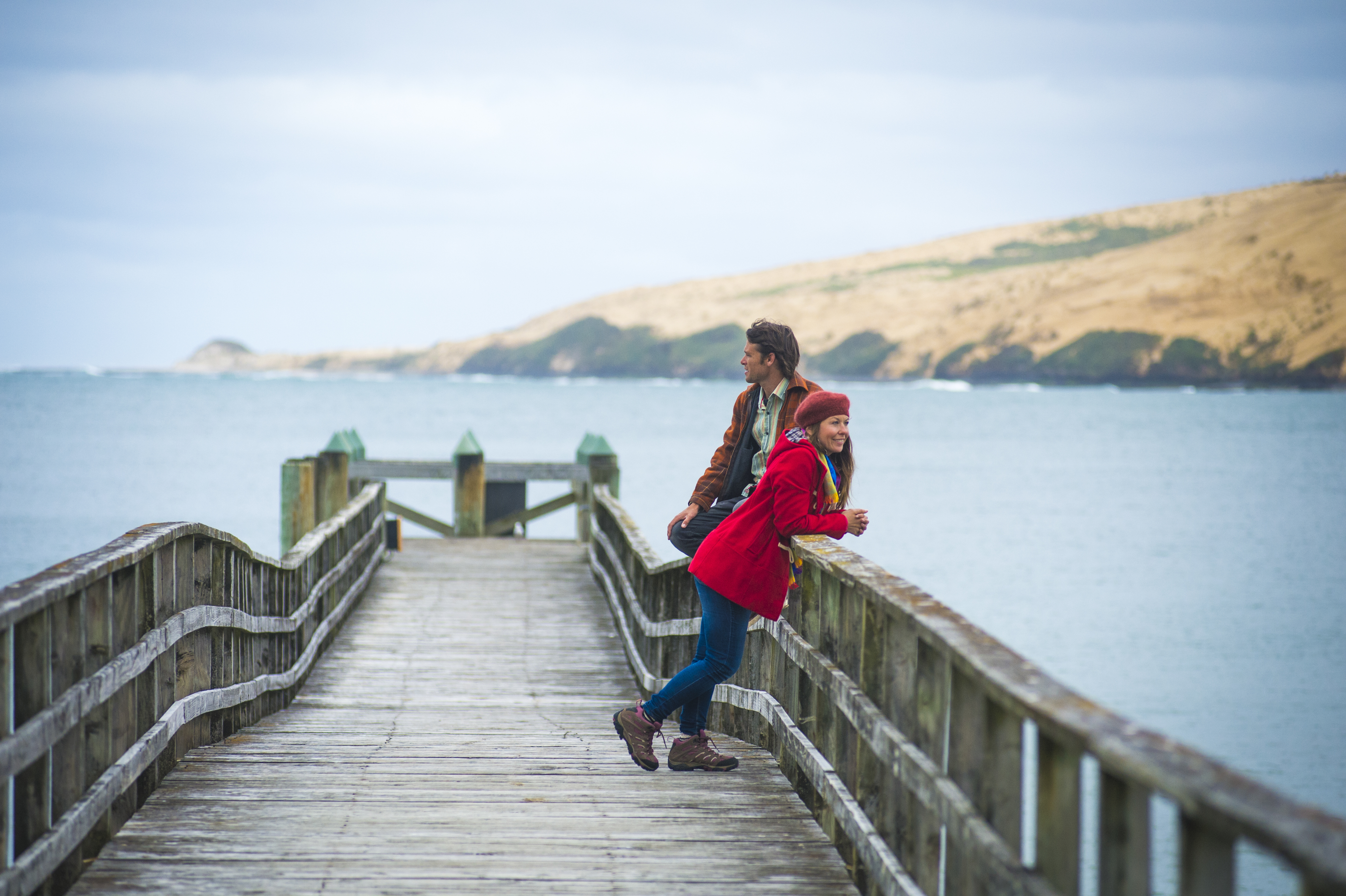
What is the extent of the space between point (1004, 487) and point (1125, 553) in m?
19.1

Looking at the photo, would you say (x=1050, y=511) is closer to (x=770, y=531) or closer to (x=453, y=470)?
(x=453, y=470)

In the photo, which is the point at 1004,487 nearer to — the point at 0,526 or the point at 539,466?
the point at 0,526

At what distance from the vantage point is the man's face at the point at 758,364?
4566 millimetres

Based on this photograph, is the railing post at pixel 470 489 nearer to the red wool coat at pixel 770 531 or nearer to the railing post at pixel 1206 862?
the red wool coat at pixel 770 531

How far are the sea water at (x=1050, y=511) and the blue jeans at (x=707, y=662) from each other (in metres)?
4.90

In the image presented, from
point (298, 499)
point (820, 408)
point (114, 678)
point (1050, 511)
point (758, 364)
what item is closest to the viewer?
point (114, 678)

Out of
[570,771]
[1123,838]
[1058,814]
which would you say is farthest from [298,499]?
[1123,838]

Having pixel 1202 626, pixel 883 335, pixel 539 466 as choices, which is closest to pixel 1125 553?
pixel 1202 626

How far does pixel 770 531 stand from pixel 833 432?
1.43 feet

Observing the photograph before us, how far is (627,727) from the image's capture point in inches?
189

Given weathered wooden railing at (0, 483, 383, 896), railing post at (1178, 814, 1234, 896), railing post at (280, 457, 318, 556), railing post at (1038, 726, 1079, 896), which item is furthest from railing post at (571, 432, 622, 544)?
railing post at (1178, 814, 1234, 896)

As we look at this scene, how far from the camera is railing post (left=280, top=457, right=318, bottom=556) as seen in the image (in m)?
11.4

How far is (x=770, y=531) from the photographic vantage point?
424 centimetres

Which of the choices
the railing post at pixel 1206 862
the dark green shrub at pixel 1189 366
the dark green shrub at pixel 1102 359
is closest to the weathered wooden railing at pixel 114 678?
the railing post at pixel 1206 862
